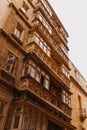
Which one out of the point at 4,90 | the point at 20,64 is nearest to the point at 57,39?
the point at 20,64

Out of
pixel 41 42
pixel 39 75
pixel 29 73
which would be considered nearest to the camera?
pixel 29 73

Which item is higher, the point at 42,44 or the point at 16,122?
the point at 42,44

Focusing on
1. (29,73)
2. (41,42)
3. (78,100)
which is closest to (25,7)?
(41,42)

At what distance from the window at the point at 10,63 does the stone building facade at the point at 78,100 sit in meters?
9.72

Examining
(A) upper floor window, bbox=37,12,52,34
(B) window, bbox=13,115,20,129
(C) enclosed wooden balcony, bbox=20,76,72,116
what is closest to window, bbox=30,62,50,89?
(C) enclosed wooden balcony, bbox=20,76,72,116

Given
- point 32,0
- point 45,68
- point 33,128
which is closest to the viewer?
point 33,128

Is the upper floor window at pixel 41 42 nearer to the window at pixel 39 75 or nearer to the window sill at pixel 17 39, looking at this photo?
the window sill at pixel 17 39

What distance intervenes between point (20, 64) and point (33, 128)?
4649mm

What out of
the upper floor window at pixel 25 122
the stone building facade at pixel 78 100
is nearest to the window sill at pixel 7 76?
the upper floor window at pixel 25 122

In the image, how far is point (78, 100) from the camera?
22.1 m

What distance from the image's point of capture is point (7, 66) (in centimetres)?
1212

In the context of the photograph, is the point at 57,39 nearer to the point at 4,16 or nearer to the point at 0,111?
the point at 4,16

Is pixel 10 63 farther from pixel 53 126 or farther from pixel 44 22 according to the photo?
pixel 44 22

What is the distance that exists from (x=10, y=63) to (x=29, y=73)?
150 cm
